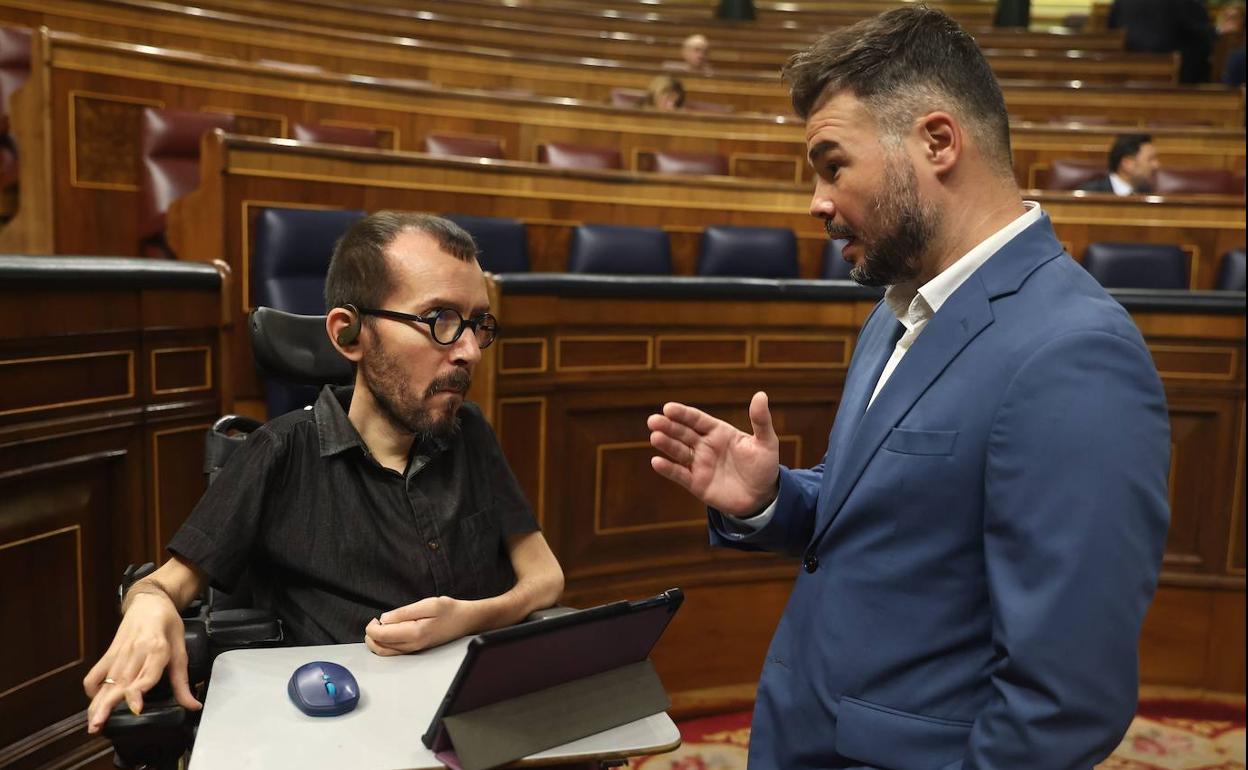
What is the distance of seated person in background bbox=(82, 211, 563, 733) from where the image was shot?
2.52 feet

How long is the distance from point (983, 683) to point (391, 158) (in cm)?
160

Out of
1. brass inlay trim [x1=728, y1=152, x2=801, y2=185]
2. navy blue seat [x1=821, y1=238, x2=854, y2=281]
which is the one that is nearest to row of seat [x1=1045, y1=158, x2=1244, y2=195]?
brass inlay trim [x1=728, y1=152, x2=801, y2=185]

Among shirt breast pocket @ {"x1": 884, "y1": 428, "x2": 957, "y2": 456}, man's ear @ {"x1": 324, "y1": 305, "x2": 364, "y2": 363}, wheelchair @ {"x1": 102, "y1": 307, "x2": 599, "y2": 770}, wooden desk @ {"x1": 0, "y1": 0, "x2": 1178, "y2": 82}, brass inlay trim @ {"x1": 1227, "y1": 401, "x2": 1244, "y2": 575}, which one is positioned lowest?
brass inlay trim @ {"x1": 1227, "y1": 401, "x2": 1244, "y2": 575}

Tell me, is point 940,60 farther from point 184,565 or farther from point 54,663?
point 54,663

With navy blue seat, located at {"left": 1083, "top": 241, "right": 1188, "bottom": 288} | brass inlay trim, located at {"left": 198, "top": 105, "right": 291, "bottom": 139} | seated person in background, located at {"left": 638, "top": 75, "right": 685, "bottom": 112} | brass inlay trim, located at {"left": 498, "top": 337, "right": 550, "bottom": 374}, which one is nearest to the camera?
brass inlay trim, located at {"left": 498, "top": 337, "right": 550, "bottom": 374}

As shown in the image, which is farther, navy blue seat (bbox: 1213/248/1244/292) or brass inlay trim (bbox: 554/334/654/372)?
navy blue seat (bbox: 1213/248/1244/292)

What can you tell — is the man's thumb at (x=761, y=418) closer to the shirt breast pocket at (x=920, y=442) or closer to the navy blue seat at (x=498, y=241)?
the shirt breast pocket at (x=920, y=442)

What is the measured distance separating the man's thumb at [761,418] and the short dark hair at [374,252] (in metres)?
0.30

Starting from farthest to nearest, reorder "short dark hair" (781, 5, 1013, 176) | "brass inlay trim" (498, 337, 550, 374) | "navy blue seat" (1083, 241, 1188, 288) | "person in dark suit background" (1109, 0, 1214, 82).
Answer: "person in dark suit background" (1109, 0, 1214, 82), "navy blue seat" (1083, 241, 1188, 288), "brass inlay trim" (498, 337, 550, 374), "short dark hair" (781, 5, 1013, 176)

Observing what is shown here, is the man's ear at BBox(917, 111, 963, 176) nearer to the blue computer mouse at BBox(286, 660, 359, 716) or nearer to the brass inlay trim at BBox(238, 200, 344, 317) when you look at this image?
the blue computer mouse at BBox(286, 660, 359, 716)

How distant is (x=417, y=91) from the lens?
252 centimetres

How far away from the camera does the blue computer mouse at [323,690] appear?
1.94ft

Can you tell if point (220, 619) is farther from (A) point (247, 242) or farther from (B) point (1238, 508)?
(B) point (1238, 508)

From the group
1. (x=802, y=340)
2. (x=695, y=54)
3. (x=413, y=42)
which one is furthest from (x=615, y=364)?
(x=695, y=54)
